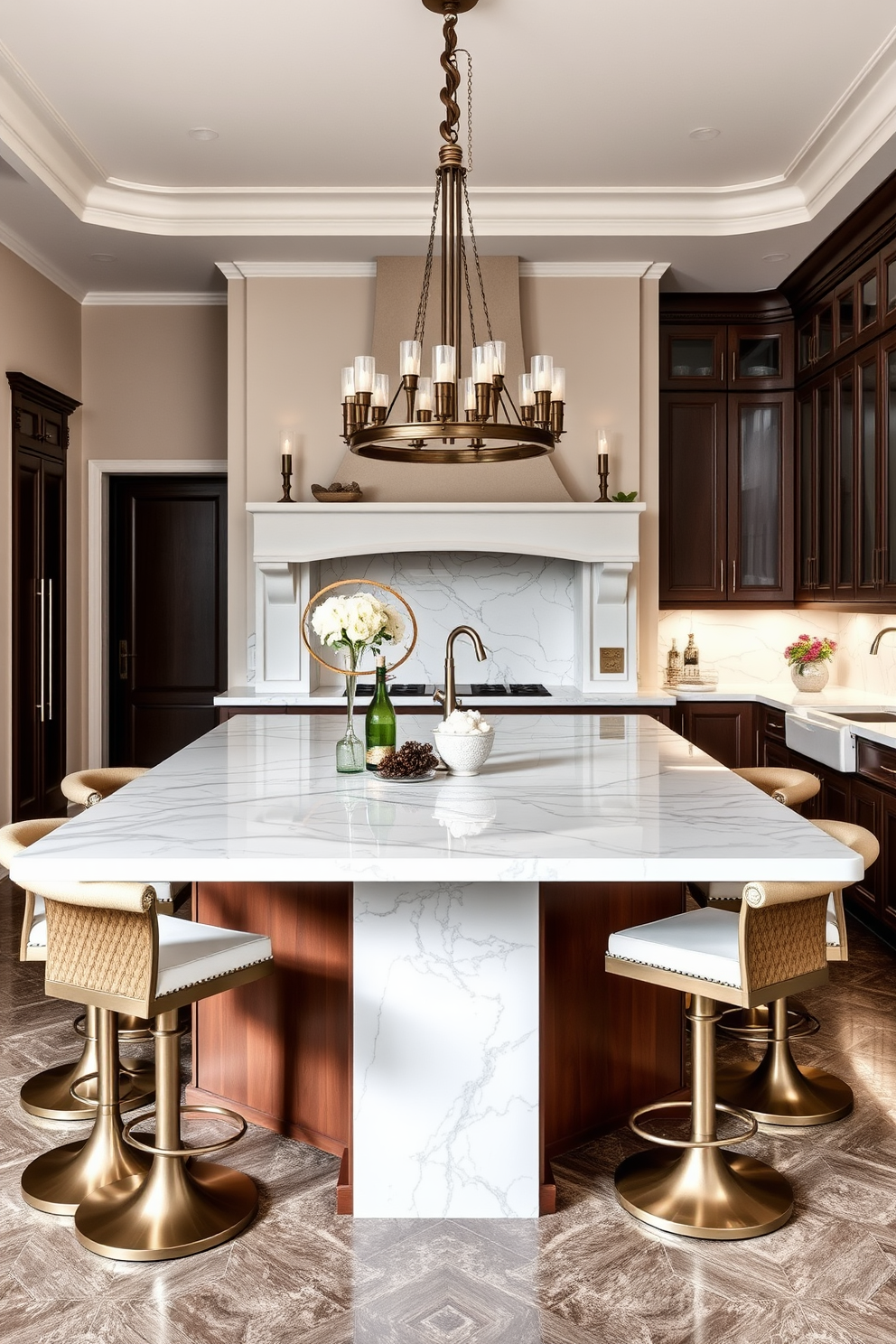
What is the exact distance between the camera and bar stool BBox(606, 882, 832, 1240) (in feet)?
7.11

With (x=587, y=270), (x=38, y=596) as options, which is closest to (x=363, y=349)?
(x=587, y=270)

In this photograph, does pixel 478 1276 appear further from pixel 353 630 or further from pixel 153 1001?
pixel 353 630

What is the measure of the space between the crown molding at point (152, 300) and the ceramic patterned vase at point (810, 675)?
3768 millimetres

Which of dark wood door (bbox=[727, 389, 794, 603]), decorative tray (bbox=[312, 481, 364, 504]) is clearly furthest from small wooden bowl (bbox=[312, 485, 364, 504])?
dark wood door (bbox=[727, 389, 794, 603])

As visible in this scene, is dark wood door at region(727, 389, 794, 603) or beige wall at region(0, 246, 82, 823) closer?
beige wall at region(0, 246, 82, 823)

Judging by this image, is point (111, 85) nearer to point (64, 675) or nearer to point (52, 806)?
point (64, 675)

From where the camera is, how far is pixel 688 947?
2291mm

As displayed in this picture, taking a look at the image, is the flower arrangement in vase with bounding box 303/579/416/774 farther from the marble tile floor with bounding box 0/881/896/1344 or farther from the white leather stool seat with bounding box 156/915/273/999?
the marble tile floor with bounding box 0/881/896/1344

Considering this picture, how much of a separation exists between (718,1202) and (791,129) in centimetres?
409

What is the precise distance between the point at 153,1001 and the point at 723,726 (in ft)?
13.6

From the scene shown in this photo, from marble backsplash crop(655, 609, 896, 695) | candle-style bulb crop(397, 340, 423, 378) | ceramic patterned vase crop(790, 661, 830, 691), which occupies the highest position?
candle-style bulb crop(397, 340, 423, 378)

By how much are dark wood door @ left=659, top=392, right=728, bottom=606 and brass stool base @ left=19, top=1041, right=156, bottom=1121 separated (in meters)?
4.01

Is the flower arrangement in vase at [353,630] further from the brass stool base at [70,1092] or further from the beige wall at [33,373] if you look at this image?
the beige wall at [33,373]

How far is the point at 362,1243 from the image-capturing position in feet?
7.57
